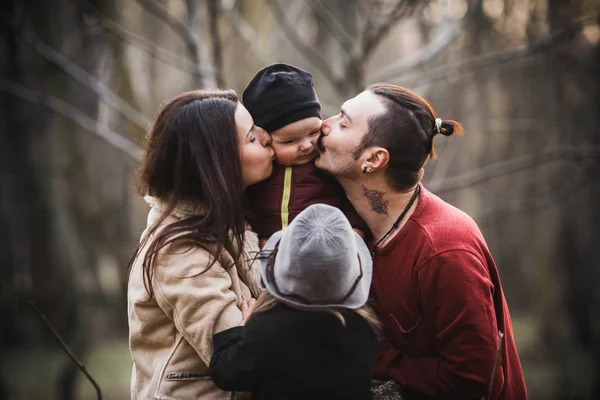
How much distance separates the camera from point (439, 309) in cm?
216

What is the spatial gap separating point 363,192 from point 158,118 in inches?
33.2

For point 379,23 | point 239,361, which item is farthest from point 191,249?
point 379,23

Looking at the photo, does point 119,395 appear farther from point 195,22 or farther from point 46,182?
point 195,22

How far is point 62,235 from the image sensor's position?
9461 mm

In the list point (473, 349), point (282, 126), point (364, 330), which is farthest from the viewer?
point (282, 126)

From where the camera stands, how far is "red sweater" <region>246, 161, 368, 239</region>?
7.49 feet

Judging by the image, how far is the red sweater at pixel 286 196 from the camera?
7.49 feet

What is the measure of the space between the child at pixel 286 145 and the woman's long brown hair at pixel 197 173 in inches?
7.7

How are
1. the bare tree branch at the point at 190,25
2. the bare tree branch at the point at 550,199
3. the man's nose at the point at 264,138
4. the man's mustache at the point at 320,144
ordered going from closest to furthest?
the man's nose at the point at 264,138 < the man's mustache at the point at 320,144 < the bare tree branch at the point at 190,25 < the bare tree branch at the point at 550,199

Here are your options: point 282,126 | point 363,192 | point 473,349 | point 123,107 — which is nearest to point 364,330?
point 473,349

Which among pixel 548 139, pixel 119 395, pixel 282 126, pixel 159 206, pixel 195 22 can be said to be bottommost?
pixel 119 395

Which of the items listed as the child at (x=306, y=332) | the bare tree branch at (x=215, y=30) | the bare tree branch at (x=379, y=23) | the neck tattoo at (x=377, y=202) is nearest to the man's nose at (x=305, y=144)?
the neck tattoo at (x=377, y=202)

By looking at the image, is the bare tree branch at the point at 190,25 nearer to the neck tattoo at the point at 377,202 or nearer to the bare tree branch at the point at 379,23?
the bare tree branch at the point at 379,23

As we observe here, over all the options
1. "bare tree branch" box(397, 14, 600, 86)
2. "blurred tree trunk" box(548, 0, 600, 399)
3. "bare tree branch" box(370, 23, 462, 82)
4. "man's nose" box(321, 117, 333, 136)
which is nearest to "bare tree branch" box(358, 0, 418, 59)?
"bare tree branch" box(370, 23, 462, 82)
